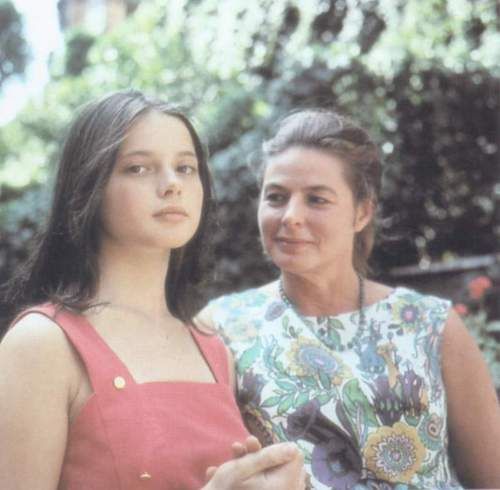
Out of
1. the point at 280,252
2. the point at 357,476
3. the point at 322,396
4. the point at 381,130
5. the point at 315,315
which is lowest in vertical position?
the point at 357,476

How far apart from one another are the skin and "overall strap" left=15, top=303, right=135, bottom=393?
0.78 meters

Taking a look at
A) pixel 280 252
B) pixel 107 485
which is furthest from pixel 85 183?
pixel 280 252

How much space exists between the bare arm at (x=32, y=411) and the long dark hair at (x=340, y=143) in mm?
1314

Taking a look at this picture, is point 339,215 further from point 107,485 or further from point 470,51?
point 470,51

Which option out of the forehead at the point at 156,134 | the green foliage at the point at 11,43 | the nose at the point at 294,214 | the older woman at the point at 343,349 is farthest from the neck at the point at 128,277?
the green foliage at the point at 11,43

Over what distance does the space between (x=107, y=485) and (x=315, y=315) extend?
3.94 feet

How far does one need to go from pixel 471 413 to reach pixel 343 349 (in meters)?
0.42

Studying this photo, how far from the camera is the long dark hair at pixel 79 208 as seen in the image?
1747mm

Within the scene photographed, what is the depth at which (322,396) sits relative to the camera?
92.0 inches

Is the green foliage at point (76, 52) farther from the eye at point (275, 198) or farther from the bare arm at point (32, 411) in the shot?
the bare arm at point (32, 411)

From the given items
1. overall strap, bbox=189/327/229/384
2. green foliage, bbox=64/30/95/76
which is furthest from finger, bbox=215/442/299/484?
green foliage, bbox=64/30/95/76

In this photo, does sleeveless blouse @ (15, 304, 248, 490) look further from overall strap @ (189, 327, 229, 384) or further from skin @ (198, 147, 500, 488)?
skin @ (198, 147, 500, 488)

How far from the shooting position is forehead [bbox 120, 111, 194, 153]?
1.77 meters

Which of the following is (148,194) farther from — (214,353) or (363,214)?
(363,214)
